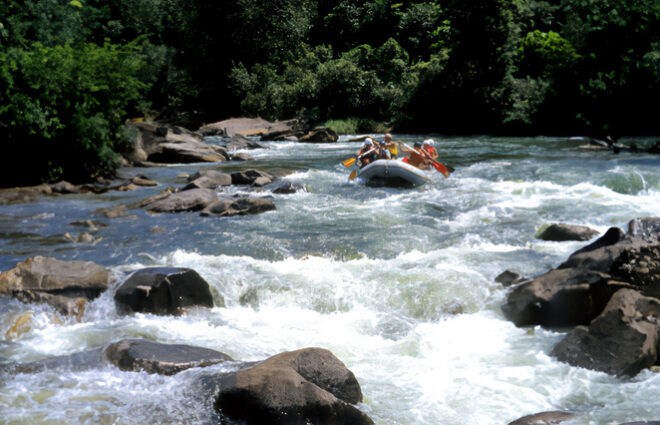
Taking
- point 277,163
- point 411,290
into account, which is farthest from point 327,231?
point 277,163

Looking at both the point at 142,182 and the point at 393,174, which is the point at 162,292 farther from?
the point at 142,182

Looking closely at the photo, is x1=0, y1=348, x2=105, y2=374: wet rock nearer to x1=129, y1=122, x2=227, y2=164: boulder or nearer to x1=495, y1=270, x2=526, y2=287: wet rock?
x1=495, y1=270, x2=526, y2=287: wet rock

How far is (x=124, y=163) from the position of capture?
1750cm

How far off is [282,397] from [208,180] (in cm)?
1052

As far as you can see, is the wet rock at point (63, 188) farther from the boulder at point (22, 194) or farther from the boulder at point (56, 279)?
the boulder at point (56, 279)

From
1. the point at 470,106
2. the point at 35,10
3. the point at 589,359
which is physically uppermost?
the point at 35,10

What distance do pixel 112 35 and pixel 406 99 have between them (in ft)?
62.3

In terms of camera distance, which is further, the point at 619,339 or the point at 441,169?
the point at 441,169

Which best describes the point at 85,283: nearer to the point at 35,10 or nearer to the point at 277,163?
the point at 277,163

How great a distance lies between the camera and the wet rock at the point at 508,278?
732 cm

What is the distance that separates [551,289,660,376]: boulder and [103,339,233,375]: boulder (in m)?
2.94

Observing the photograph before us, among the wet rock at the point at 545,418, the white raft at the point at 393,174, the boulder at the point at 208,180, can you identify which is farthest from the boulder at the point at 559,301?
the boulder at the point at 208,180

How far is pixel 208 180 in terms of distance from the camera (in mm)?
14203

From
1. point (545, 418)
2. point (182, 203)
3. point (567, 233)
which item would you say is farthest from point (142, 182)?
point (545, 418)
